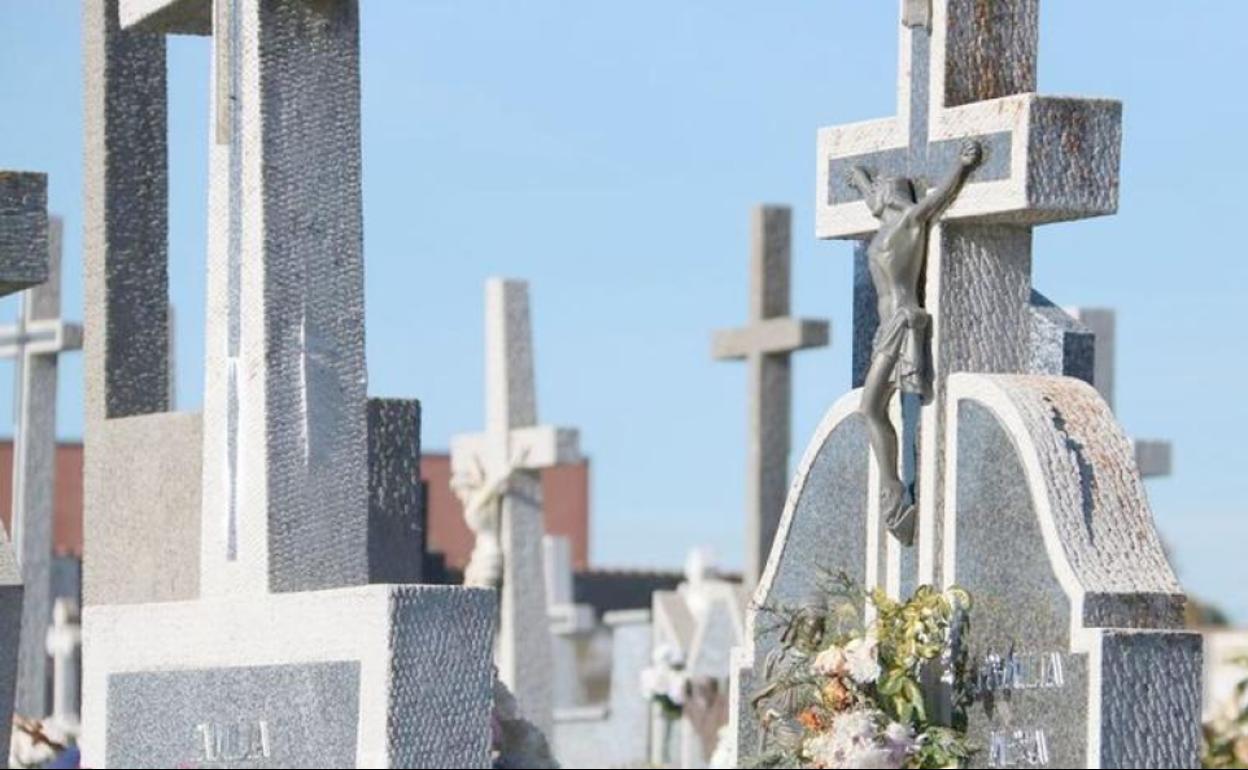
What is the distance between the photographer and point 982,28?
8672 millimetres

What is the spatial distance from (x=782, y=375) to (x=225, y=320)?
9638 millimetres

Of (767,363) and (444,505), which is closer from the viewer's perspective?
(767,363)

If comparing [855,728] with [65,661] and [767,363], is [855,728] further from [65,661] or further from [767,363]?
[65,661]

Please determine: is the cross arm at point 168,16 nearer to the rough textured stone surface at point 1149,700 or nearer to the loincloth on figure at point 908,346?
the loincloth on figure at point 908,346

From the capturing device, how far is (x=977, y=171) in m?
8.35

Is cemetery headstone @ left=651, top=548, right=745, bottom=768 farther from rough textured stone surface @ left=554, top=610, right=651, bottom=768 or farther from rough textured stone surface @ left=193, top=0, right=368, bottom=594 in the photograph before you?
rough textured stone surface @ left=193, top=0, right=368, bottom=594

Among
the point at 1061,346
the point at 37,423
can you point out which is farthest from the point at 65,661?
the point at 1061,346

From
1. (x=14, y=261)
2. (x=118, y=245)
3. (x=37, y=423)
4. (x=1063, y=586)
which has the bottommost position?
(x=1063, y=586)

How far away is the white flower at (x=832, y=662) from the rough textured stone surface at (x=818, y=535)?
510mm

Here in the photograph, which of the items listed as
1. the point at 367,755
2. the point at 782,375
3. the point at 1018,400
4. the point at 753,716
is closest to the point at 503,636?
the point at 782,375

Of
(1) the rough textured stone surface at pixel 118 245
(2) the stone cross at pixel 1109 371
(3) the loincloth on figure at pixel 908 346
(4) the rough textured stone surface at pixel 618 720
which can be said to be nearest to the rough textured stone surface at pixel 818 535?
(3) the loincloth on figure at pixel 908 346

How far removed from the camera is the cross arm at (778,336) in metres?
16.8

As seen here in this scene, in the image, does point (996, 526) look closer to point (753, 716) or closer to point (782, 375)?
point (753, 716)

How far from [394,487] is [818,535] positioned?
4.82 feet
